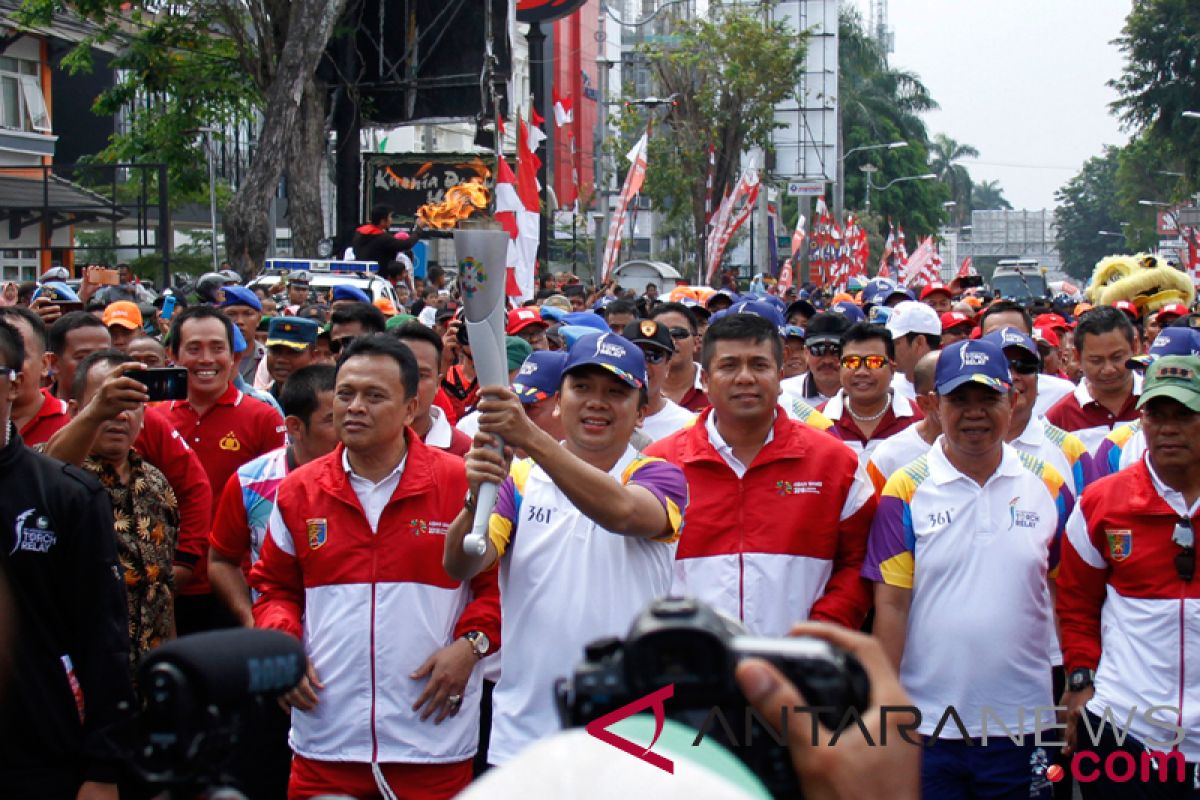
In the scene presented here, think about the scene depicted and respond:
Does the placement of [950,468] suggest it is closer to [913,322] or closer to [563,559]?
[563,559]

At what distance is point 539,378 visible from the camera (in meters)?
6.27

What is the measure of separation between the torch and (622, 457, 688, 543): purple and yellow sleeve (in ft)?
1.73

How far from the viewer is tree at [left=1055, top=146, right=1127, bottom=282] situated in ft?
436

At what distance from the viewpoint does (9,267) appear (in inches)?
1221

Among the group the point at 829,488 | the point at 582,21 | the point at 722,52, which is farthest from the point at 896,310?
the point at 582,21

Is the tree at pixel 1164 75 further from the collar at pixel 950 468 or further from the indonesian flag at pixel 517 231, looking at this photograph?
the collar at pixel 950 468

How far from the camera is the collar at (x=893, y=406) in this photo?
7.63 meters

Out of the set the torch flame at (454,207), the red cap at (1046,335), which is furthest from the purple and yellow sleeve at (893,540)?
the torch flame at (454,207)

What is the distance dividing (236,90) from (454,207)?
426 centimetres

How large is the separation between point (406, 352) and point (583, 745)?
389cm

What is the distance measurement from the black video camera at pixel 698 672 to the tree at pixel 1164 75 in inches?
2096

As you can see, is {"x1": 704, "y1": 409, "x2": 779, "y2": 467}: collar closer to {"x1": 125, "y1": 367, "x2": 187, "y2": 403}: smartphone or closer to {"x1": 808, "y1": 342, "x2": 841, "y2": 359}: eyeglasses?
{"x1": 125, "y1": 367, "x2": 187, "y2": 403}: smartphone

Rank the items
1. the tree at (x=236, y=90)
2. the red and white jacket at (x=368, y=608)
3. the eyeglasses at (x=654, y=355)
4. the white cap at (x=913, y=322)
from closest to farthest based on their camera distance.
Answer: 1. the red and white jacket at (x=368, y=608)
2. the eyeglasses at (x=654, y=355)
3. the white cap at (x=913, y=322)
4. the tree at (x=236, y=90)

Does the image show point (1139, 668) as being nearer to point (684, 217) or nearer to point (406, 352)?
point (406, 352)
